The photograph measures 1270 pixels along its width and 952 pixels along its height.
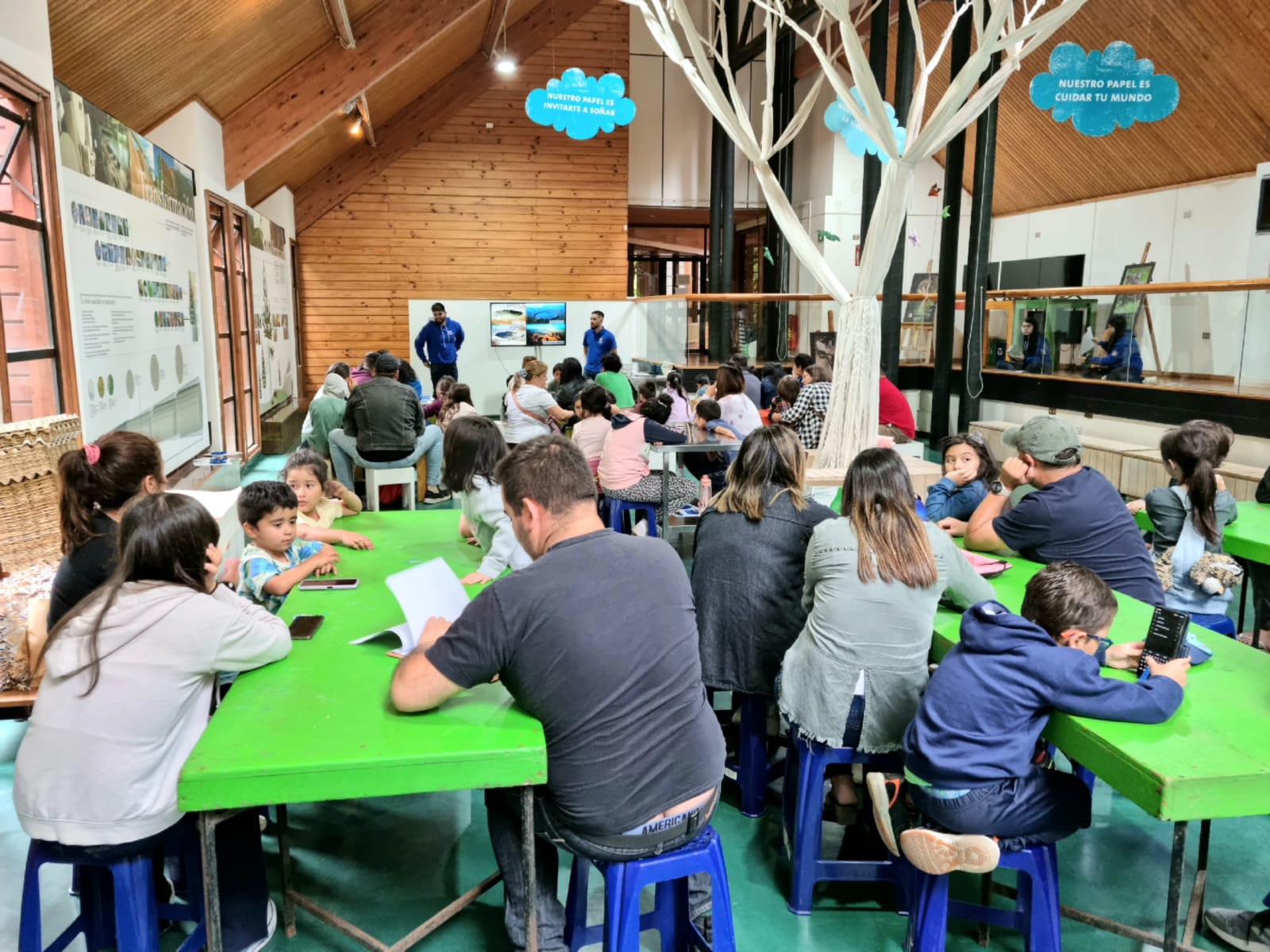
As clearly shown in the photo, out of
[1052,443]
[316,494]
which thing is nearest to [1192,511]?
[1052,443]

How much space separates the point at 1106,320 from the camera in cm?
810

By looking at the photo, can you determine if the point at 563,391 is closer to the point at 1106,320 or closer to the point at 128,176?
the point at 128,176

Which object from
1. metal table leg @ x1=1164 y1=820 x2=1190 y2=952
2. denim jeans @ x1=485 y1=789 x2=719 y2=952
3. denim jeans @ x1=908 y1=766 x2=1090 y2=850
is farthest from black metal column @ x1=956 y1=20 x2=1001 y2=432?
denim jeans @ x1=485 y1=789 x2=719 y2=952

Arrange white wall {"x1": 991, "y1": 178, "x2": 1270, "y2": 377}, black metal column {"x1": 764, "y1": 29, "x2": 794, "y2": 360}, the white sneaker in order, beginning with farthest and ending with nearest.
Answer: black metal column {"x1": 764, "y1": 29, "x2": 794, "y2": 360} < white wall {"x1": 991, "y1": 178, "x2": 1270, "y2": 377} < the white sneaker

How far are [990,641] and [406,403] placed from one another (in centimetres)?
527

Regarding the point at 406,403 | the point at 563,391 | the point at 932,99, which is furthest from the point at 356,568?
the point at 932,99

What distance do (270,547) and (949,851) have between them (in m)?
2.20

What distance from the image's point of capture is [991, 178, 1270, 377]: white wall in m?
7.14

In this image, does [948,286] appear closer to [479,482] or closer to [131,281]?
[131,281]

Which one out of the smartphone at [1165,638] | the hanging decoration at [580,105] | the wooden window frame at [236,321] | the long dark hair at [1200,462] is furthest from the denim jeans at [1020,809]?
the hanging decoration at [580,105]

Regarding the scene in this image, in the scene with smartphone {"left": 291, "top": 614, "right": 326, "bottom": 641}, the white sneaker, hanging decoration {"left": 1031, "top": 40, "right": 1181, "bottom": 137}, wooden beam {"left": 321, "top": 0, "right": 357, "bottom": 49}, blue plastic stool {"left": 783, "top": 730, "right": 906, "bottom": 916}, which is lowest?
the white sneaker

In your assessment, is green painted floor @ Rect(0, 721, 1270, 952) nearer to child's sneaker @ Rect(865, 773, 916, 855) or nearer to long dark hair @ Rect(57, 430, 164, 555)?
child's sneaker @ Rect(865, 773, 916, 855)

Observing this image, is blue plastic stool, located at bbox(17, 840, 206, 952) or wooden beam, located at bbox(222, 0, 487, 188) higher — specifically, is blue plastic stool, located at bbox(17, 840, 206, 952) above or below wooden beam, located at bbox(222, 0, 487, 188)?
below

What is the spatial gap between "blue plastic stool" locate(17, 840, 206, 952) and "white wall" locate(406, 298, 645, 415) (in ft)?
36.6
